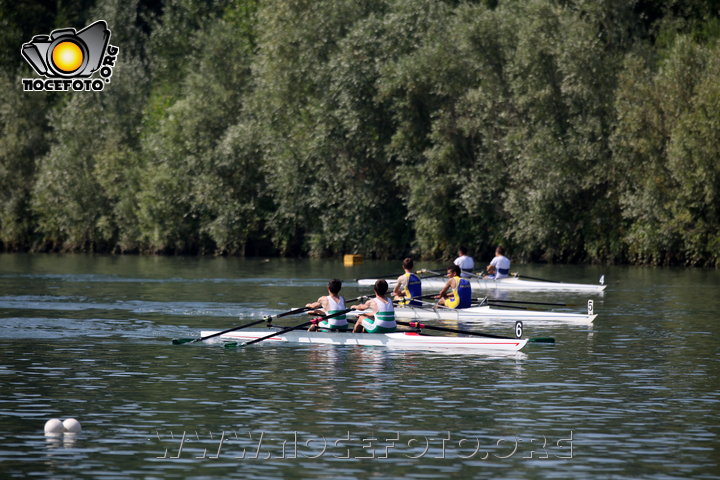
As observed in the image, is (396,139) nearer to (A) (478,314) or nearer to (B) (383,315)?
(A) (478,314)

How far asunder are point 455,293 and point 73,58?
33779mm

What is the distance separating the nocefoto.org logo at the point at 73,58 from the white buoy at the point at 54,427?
27320mm

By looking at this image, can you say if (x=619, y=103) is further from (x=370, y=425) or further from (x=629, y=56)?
(x=370, y=425)

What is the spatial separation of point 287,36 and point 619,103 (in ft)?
65.6

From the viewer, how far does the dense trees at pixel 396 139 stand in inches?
2235

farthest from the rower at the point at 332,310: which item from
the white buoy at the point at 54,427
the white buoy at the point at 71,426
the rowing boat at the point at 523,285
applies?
the rowing boat at the point at 523,285

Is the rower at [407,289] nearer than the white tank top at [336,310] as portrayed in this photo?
No

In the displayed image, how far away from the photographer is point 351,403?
18.2 metres

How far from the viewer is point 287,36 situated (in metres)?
68.0

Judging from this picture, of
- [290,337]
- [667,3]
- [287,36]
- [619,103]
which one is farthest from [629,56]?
[290,337]

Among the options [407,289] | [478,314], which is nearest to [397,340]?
[407,289]

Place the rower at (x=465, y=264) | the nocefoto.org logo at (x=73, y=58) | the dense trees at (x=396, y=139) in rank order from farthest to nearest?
the nocefoto.org logo at (x=73, y=58)
the dense trees at (x=396, y=139)
the rower at (x=465, y=264)

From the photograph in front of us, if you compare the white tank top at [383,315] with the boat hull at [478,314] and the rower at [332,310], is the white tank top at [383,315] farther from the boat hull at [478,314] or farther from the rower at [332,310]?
the boat hull at [478,314]

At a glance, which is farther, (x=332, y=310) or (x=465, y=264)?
(x=465, y=264)
